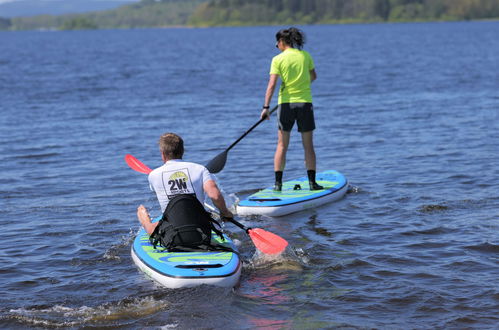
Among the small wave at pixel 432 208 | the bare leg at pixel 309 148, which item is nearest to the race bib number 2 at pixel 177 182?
the bare leg at pixel 309 148

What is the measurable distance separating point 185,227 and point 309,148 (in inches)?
148

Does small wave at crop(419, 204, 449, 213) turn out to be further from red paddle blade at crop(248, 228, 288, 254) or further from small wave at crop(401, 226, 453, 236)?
red paddle blade at crop(248, 228, 288, 254)

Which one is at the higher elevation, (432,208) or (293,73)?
(293,73)

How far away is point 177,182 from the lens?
714 cm

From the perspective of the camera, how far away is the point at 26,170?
553 inches

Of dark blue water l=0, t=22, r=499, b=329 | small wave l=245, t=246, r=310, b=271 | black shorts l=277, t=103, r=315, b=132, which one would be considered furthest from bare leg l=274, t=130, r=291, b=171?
small wave l=245, t=246, r=310, b=271

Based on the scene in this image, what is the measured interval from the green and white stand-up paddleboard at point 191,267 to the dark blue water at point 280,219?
11cm

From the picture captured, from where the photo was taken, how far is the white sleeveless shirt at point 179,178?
23.4ft

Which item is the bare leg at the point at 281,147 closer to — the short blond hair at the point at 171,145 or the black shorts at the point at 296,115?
the black shorts at the point at 296,115

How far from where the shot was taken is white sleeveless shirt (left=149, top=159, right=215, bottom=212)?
712 centimetres

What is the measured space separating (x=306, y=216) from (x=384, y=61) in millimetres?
37138

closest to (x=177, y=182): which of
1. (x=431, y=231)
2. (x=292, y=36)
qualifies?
(x=431, y=231)

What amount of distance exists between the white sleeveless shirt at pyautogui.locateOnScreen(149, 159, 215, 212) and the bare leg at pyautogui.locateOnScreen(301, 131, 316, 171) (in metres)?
3.49

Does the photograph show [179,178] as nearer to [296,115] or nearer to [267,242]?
[267,242]
